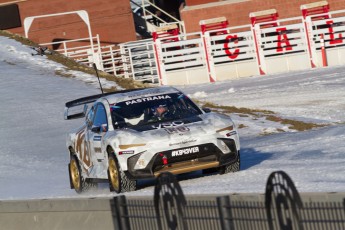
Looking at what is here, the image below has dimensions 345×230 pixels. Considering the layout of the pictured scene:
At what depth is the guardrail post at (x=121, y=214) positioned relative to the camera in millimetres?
10594

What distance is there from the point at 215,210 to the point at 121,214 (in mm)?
1831

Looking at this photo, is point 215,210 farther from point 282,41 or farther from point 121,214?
point 282,41

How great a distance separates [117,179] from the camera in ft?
55.2

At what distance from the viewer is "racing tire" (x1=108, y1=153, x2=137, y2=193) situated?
54.7ft

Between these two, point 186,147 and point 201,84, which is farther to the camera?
point 201,84

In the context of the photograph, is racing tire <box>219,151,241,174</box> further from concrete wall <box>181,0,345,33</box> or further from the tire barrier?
concrete wall <box>181,0,345,33</box>

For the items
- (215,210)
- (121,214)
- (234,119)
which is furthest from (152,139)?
(234,119)

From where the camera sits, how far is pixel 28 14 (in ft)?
200

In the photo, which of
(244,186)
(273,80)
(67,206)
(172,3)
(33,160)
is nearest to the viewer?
(67,206)

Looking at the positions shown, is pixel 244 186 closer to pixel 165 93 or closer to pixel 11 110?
pixel 165 93

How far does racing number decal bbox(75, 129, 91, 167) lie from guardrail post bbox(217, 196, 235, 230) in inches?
360

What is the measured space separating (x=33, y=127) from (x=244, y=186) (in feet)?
50.6

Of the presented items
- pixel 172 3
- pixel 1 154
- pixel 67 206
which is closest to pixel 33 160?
pixel 1 154

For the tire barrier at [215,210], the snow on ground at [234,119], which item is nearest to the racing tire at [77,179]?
the snow on ground at [234,119]
